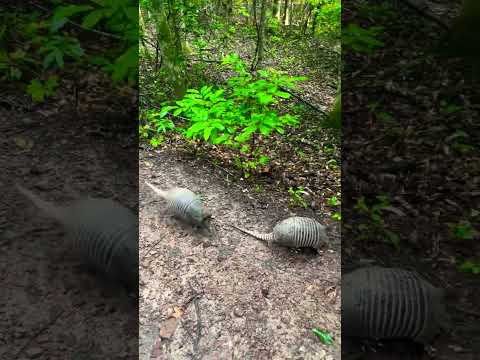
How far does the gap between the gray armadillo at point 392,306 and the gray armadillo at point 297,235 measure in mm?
921

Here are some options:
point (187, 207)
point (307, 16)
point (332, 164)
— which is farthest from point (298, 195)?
point (307, 16)

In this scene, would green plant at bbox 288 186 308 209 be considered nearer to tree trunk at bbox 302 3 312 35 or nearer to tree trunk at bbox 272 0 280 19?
tree trunk at bbox 302 3 312 35

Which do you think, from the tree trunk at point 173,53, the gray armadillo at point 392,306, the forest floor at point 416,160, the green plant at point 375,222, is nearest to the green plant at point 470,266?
the forest floor at point 416,160

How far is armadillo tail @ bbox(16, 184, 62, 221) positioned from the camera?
1434 millimetres

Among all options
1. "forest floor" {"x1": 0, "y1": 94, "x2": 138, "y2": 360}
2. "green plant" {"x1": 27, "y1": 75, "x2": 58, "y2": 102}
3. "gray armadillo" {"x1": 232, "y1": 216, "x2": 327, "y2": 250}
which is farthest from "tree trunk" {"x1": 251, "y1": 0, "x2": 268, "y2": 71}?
"forest floor" {"x1": 0, "y1": 94, "x2": 138, "y2": 360}

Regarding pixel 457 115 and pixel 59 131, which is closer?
pixel 59 131

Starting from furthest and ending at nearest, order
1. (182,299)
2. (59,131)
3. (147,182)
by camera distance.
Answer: (147,182)
(182,299)
(59,131)

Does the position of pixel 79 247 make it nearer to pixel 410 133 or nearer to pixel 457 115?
pixel 410 133

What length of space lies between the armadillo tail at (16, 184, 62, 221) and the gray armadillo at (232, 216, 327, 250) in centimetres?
165

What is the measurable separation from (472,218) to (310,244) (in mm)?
1123

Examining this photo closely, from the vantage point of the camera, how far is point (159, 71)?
418 cm

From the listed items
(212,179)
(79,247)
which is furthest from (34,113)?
(212,179)

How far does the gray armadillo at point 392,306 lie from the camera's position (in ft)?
4.72

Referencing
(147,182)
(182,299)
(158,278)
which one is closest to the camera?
(182,299)
